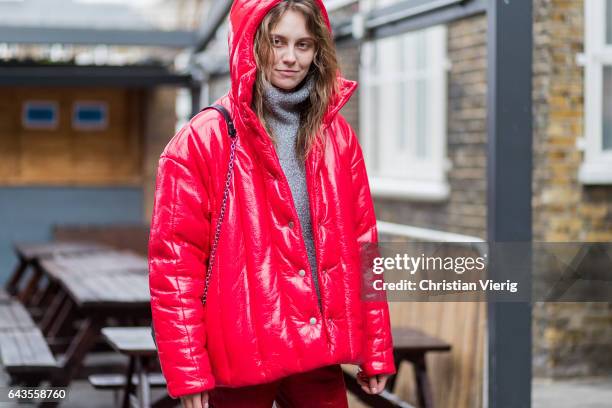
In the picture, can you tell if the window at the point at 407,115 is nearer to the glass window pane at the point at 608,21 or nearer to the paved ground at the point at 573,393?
the glass window pane at the point at 608,21

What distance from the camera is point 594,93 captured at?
7.76 meters

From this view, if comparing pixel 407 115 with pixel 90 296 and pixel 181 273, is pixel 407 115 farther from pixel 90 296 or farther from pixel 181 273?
pixel 181 273

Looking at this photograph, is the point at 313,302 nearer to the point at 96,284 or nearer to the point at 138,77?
the point at 96,284

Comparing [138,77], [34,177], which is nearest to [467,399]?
[138,77]

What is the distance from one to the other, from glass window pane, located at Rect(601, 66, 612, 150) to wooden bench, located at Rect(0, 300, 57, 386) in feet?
12.3

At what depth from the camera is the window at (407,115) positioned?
8867 millimetres

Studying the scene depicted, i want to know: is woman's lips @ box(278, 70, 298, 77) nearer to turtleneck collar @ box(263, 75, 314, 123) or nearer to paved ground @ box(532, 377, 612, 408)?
turtleneck collar @ box(263, 75, 314, 123)

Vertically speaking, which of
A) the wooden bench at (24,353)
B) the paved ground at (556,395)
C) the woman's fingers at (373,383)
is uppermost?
the woman's fingers at (373,383)

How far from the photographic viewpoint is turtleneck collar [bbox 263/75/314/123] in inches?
123

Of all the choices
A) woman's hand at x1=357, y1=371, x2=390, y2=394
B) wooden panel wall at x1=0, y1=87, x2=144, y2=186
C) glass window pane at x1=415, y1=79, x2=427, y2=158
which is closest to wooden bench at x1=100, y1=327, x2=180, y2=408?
woman's hand at x1=357, y1=371, x2=390, y2=394

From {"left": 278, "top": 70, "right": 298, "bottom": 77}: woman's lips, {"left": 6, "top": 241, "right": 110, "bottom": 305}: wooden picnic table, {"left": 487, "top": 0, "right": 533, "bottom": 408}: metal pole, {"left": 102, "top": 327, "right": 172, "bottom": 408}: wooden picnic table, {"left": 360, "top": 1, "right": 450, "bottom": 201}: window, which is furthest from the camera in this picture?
{"left": 6, "top": 241, "right": 110, "bottom": 305}: wooden picnic table

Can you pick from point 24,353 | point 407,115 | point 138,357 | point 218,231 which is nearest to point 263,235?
point 218,231

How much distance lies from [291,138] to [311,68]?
202 mm

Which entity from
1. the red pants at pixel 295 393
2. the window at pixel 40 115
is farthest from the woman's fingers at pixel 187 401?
the window at pixel 40 115
